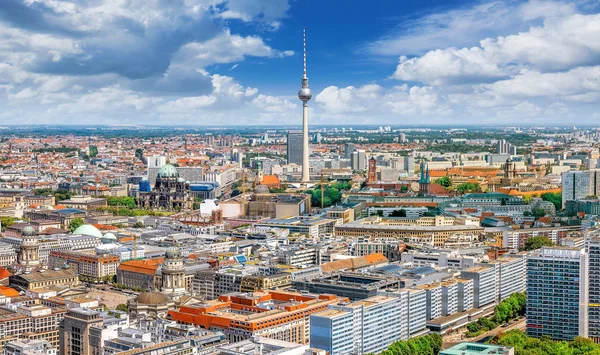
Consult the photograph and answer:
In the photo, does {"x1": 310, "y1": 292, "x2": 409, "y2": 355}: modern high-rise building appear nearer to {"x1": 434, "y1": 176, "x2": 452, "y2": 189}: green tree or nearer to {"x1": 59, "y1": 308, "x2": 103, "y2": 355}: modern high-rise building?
{"x1": 59, "y1": 308, "x2": 103, "y2": 355}: modern high-rise building

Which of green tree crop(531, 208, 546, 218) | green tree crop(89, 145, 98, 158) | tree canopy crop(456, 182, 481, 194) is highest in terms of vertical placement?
green tree crop(89, 145, 98, 158)

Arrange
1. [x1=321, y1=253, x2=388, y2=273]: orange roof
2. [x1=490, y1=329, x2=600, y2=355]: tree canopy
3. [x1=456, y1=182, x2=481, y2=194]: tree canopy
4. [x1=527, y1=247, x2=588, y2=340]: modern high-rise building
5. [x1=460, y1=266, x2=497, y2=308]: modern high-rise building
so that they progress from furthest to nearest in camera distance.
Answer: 1. [x1=456, y1=182, x2=481, y2=194]: tree canopy
2. [x1=321, y1=253, x2=388, y2=273]: orange roof
3. [x1=460, y1=266, x2=497, y2=308]: modern high-rise building
4. [x1=527, y1=247, x2=588, y2=340]: modern high-rise building
5. [x1=490, y1=329, x2=600, y2=355]: tree canopy

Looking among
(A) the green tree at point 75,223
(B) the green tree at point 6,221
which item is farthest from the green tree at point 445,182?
(B) the green tree at point 6,221

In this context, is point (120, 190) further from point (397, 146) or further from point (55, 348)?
point (397, 146)

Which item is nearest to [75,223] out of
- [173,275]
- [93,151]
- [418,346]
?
[173,275]

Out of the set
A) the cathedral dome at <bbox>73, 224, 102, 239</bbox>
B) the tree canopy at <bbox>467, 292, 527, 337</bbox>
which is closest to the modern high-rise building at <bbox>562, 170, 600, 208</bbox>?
the tree canopy at <bbox>467, 292, 527, 337</bbox>

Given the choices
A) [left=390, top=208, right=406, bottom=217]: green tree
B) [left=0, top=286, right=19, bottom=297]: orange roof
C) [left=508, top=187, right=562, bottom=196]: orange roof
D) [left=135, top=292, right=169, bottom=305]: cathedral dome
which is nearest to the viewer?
[left=135, top=292, right=169, bottom=305]: cathedral dome

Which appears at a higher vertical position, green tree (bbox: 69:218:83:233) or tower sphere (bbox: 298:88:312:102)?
tower sphere (bbox: 298:88:312:102)
